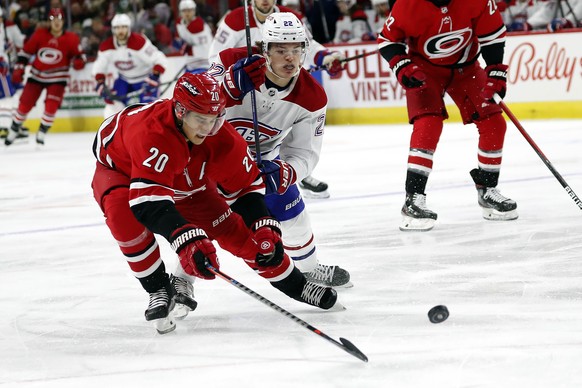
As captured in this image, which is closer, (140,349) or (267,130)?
(140,349)

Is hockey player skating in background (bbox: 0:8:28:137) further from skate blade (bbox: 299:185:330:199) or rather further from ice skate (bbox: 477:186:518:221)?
ice skate (bbox: 477:186:518:221)

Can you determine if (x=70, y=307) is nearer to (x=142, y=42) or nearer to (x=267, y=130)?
(x=267, y=130)

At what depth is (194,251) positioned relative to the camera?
8.91 ft

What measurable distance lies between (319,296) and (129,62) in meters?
7.31

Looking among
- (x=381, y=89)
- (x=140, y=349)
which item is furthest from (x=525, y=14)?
(x=140, y=349)

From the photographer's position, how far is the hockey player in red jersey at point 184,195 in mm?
2785

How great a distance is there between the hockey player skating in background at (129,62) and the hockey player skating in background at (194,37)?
0.86m

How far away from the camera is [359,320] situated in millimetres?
3018

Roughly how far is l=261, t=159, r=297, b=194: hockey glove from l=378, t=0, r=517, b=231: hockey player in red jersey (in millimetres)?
1307

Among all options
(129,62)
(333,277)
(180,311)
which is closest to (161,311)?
(180,311)

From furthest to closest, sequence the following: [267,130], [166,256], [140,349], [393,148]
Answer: [393,148], [166,256], [267,130], [140,349]

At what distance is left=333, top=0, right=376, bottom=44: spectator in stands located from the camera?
34.7 feet

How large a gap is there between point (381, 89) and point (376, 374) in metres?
7.50

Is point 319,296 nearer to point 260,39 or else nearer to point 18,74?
point 260,39
